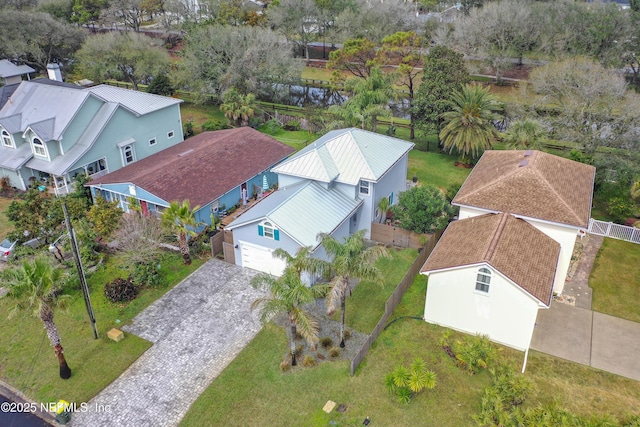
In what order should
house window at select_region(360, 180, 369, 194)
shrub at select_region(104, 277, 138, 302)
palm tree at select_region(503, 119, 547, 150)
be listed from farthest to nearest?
1. palm tree at select_region(503, 119, 547, 150)
2. house window at select_region(360, 180, 369, 194)
3. shrub at select_region(104, 277, 138, 302)

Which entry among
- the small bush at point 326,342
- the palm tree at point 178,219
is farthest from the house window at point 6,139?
the small bush at point 326,342

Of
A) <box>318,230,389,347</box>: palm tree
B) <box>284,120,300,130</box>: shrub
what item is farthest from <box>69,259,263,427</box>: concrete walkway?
<box>284,120,300,130</box>: shrub

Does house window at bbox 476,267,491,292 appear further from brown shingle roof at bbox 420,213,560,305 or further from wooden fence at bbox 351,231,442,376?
wooden fence at bbox 351,231,442,376

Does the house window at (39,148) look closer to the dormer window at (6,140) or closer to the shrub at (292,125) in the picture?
the dormer window at (6,140)

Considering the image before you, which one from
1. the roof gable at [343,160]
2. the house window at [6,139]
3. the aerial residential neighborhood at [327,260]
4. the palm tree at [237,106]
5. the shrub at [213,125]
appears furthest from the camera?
the shrub at [213,125]

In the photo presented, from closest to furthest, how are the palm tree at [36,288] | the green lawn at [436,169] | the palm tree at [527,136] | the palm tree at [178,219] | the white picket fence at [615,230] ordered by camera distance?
the palm tree at [36,288] → the palm tree at [178,219] → the white picket fence at [615,230] → the palm tree at [527,136] → the green lawn at [436,169]

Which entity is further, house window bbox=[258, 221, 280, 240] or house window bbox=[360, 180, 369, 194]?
house window bbox=[360, 180, 369, 194]

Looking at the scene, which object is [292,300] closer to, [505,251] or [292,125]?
[505,251]

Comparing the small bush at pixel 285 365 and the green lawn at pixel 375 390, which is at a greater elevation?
the small bush at pixel 285 365
